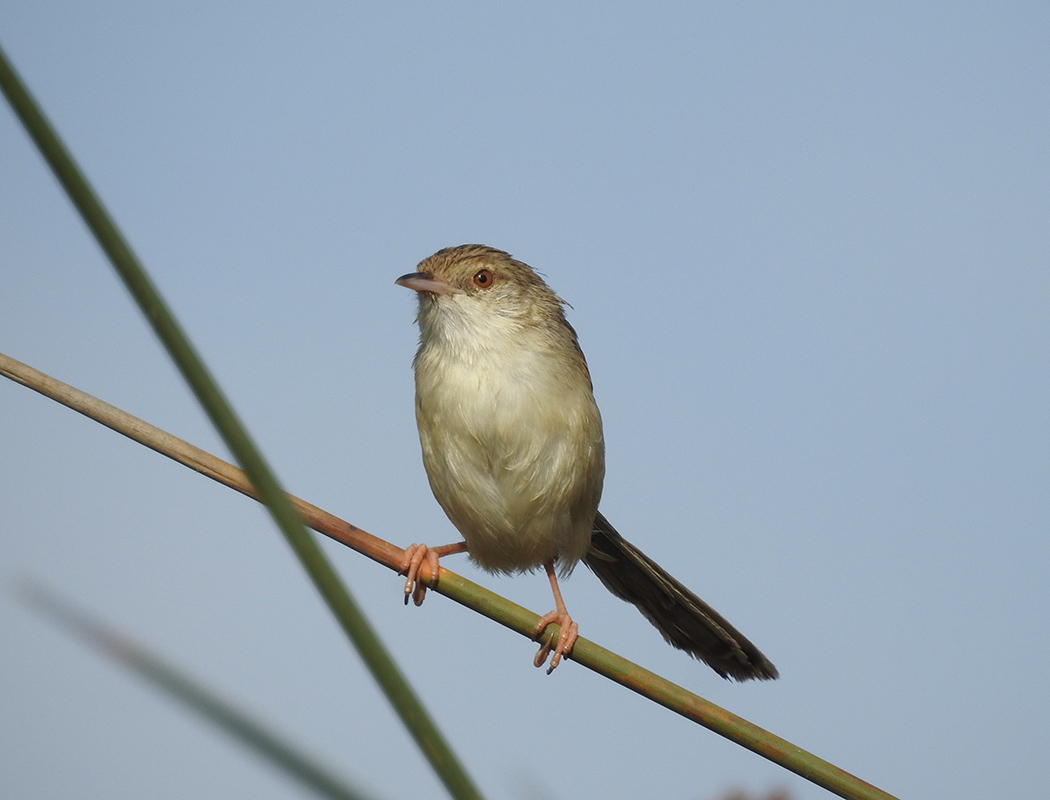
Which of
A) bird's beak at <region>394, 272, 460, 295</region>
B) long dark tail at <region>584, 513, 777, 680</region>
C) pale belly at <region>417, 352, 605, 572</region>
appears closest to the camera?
pale belly at <region>417, 352, 605, 572</region>

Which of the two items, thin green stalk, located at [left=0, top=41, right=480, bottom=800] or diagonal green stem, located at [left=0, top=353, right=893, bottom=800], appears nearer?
thin green stalk, located at [left=0, top=41, right=480, bottom=800]

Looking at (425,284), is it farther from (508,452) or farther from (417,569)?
(417,569)

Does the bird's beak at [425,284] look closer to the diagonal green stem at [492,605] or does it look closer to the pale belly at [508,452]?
the pale belly at [508,452]

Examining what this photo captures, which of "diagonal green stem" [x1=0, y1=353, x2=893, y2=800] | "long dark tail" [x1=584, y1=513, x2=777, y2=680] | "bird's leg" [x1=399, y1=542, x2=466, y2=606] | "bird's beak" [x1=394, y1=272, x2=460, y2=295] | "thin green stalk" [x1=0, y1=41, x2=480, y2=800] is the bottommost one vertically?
"thin green stalk" [x1=0, y1=41, x2=480, y2=800]

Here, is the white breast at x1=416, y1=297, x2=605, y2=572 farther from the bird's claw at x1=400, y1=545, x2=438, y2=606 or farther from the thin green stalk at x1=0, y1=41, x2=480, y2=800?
Result: the thin green stalk at x1=0, y1=41, x2=480, y2=800

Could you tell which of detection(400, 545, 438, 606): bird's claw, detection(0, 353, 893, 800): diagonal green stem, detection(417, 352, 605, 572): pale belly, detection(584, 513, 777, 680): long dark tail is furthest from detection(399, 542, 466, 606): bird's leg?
detection(584, 513, 777, 680): long dark tail

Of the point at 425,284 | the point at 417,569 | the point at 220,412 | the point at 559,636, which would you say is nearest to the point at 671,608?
the point at 559,636

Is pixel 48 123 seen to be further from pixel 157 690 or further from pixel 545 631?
pixel 545 631
